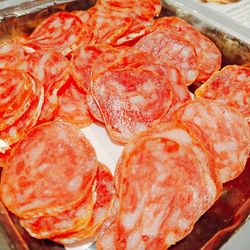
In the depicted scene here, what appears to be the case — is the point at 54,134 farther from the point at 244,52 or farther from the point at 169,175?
the point at 244,52

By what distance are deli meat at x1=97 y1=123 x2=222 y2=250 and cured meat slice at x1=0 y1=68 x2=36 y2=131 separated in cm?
29

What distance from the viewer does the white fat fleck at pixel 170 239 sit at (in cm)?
73

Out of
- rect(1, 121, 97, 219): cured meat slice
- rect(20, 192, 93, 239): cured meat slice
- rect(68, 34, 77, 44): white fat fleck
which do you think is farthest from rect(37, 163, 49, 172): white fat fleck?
rect(68, 34, 77, 44): white fat fleck

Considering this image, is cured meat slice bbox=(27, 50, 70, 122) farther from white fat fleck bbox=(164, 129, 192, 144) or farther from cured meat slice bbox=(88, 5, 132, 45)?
white fat fleck bbox=(164, 129, 192, 144)

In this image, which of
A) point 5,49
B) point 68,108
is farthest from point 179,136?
point 5,49

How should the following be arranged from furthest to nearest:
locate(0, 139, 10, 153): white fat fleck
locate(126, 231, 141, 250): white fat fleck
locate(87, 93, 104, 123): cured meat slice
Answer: locate(87, 93, 104, 123): cured meat slice, locate(0, 139, 10, 153): white fat fleck, locate(126, 231, 141, 250): white fat fleck

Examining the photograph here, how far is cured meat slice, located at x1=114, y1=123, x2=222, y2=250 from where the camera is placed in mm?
725

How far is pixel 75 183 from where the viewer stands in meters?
0.77

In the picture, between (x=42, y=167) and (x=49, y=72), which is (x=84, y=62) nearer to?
(x=49, y=72)

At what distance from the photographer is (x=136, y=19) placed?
1.20m

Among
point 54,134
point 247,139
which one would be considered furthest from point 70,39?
point 247,139

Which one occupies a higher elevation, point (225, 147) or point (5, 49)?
point (5, 49)

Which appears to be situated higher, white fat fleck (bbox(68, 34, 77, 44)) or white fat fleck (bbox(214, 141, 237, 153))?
white fat fleck (bbox(68, 34, 77, 44))

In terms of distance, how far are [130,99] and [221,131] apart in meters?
0.24
